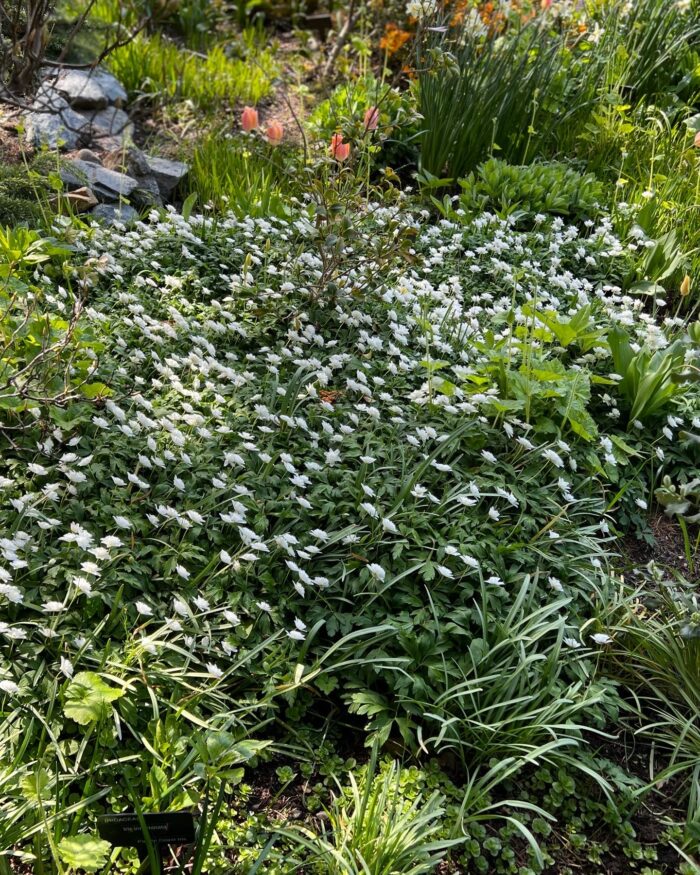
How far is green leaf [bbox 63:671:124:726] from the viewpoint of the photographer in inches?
78.1

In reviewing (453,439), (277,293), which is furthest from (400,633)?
(277,293)

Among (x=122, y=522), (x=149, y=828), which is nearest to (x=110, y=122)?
(x=122, y=522)

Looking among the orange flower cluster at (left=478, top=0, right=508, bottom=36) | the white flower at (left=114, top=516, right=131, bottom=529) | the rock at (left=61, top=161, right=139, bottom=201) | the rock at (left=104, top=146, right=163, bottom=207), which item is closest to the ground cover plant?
the white flower at (left=114, top=516, right=131, bottom=529)

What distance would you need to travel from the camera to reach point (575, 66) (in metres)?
5.64

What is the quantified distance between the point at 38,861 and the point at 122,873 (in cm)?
22

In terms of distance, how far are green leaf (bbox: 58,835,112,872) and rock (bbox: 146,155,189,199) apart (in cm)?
367

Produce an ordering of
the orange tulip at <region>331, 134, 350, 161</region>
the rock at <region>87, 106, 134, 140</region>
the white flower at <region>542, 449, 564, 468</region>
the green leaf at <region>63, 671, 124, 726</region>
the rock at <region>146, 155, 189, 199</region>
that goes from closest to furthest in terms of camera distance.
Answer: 1. the green leaf at <region>63, 671, 124, 726</region>
2. the white flower at <region>542, 449, 564, 468</region>
3. the orange tulip at <region>331, 134, 350, 161</region>
4. the rock at <region>146, 155, 189, 199</region>
5. the rock at <region>87, 106, 134, 140</region>

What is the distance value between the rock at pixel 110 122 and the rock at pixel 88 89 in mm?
52

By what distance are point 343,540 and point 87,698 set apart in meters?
0.92

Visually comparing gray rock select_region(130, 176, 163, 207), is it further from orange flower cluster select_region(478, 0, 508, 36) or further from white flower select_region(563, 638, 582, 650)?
white flower select_region(563, 638, 582, 650)

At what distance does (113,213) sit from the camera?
162 inches

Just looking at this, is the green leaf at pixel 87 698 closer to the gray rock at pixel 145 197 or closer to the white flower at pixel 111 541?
the white flower at pixel 111 541

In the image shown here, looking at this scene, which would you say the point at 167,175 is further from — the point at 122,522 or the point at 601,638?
the point at 601,638

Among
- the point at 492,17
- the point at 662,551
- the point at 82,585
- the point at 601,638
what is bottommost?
the point at 662,551
